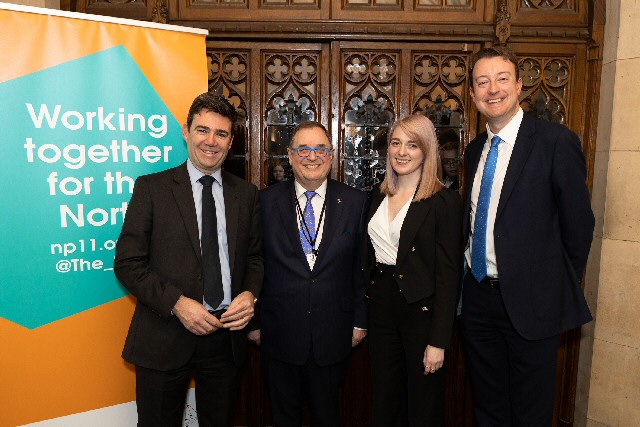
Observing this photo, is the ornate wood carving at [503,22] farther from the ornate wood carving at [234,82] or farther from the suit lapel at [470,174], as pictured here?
the ornate wood carving at [234,82]

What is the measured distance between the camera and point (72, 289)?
6.90 ft

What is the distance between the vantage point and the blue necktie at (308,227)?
6.88 ft

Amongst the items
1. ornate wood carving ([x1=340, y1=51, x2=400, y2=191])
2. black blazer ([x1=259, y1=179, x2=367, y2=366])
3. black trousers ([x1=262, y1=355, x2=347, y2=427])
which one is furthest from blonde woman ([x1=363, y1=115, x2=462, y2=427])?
ornate wood carving ([x1=340, y1=51, x2=400, y2=191])

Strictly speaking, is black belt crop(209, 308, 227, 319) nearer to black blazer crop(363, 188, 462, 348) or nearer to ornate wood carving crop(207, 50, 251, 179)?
black blazer crop(363, 188, 462, 348)

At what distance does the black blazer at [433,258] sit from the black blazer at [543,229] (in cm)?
19

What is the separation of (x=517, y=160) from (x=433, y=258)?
1.77ft

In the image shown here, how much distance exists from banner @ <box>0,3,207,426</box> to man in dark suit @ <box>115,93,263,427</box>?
36 cm

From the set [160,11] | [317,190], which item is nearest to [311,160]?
[317,190]

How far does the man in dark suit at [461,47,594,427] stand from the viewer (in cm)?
187

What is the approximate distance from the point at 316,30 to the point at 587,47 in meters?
1.66

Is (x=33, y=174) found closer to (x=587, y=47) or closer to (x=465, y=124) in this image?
(x=465, y=124)

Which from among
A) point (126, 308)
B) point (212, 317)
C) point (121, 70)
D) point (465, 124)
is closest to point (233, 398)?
point (212, 317)

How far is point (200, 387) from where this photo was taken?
1.98 metres

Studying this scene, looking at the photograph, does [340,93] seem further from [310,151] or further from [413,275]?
[413,275]
